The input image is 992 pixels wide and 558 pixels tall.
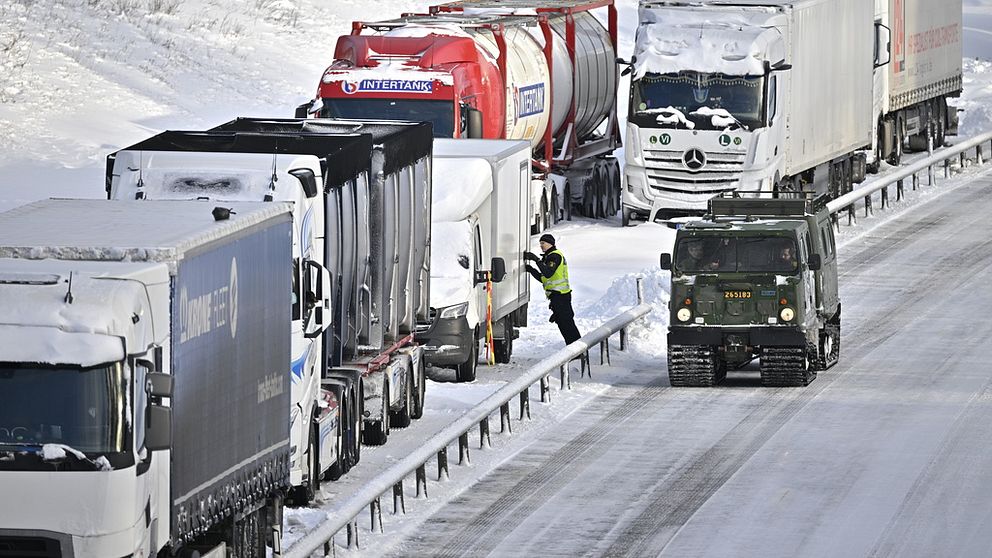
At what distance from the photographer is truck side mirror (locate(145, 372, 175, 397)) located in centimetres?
1269

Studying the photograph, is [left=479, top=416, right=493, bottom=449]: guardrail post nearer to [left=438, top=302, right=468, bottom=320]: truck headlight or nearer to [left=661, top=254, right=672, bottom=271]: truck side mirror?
[left=438, top=302, right=468, bottom=320]: truck headlight

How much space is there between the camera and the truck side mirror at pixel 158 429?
41.6 feet

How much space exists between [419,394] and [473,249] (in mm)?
2524

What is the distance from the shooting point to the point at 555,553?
17.0 m

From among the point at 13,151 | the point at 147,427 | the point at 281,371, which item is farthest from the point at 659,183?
the point at 147,427

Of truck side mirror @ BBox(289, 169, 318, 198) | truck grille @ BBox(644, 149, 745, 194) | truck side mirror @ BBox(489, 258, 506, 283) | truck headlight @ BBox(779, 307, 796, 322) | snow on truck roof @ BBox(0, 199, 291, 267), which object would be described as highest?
truck side mirror @ BBox(289, 169, 318, 198)

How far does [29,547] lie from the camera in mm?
12383

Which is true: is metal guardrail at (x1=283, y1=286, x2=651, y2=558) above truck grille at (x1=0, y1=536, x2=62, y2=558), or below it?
below

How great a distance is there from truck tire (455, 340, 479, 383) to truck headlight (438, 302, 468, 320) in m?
0.53

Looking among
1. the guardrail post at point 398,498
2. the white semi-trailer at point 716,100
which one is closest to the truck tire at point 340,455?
the guardrail post at point 398,498

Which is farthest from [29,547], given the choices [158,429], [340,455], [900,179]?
[900,179]

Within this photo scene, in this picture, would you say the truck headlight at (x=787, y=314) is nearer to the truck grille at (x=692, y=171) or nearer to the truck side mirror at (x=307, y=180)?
the truck side mirror at (x=307, y=180)

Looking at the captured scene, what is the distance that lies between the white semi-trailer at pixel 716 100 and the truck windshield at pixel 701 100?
18mm

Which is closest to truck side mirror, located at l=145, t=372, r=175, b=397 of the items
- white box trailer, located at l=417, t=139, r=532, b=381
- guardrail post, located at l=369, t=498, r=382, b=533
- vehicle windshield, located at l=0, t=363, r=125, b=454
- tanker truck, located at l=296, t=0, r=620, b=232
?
vehicle windshield, located at l=0, t=363, r=125, b=454
